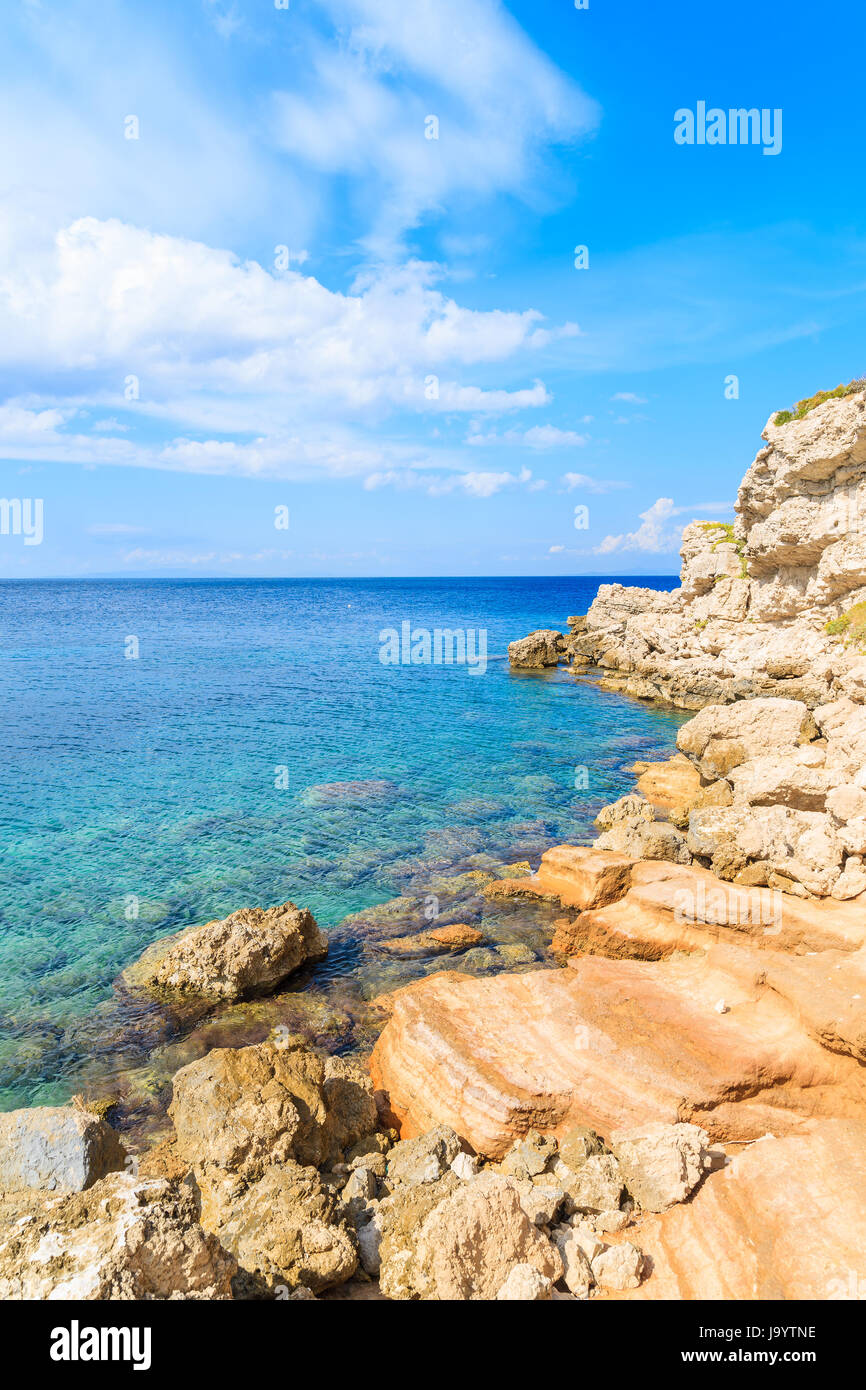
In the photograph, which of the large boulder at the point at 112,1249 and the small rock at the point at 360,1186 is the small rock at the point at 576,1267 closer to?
the small rock at the point at 360,1186

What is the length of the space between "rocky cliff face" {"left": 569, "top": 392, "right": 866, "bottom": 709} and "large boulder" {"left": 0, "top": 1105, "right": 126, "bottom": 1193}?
31.7m

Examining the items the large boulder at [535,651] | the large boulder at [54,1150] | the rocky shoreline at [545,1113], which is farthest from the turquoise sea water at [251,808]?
the large boulder at [535,651]

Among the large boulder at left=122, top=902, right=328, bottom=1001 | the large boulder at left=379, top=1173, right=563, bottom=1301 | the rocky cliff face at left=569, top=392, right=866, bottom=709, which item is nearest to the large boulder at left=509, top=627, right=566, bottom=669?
the rocky cliff face at left=569, top=392, right=866, bottom=709

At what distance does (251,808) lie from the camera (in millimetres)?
28734

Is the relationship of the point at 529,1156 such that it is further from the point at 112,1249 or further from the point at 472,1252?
the point at 112,1249

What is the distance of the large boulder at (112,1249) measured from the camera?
5746 millimetres

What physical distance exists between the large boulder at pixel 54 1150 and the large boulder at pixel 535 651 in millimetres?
62986

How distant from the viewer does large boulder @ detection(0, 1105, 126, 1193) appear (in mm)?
7859

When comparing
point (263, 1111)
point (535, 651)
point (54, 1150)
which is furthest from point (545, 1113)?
point (535, 651)

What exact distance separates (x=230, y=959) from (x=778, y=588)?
1671 inches

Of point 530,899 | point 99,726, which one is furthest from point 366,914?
point 99,726

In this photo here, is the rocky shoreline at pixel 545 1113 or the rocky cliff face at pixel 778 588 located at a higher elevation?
the rocky cliff face at pixel 778 588
